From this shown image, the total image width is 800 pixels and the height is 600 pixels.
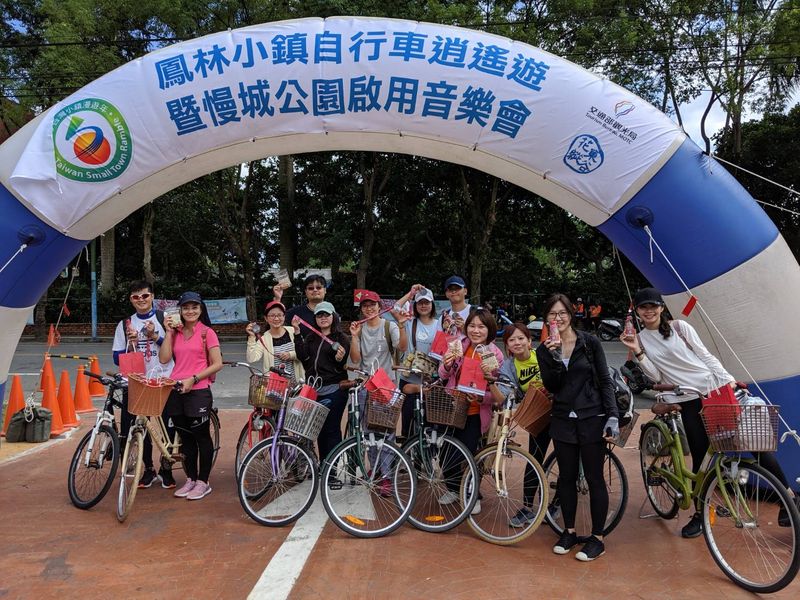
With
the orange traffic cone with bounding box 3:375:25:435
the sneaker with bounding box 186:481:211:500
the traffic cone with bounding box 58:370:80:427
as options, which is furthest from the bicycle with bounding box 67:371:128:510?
the orange traffic cone with bounding box 3:375:25:435

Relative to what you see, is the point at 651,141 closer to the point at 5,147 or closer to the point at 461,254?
the point at 5,147

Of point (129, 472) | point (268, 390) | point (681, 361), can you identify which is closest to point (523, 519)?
point (681, 361)

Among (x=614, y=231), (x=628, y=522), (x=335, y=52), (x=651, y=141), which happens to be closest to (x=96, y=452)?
(x=335, y=52)

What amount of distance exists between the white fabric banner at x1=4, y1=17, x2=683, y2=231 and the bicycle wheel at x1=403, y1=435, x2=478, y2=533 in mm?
2348

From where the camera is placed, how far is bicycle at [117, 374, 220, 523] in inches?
186

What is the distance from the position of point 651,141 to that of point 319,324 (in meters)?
3.09

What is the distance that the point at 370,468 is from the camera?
4703 mm

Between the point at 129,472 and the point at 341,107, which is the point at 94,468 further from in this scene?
the point at 341,107

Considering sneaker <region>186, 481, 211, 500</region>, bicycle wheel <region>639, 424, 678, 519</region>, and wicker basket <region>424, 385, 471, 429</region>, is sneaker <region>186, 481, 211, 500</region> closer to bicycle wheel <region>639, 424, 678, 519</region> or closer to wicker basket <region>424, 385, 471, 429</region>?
wicker basket <region>424, 385, 471, 429</region>

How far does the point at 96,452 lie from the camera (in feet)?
16.6

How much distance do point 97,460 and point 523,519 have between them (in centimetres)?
346

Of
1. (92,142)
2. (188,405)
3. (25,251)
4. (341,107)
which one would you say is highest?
(341,107)

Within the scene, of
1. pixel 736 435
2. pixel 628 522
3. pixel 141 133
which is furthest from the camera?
pixel 141 133

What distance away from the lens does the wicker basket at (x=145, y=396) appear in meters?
4.69
